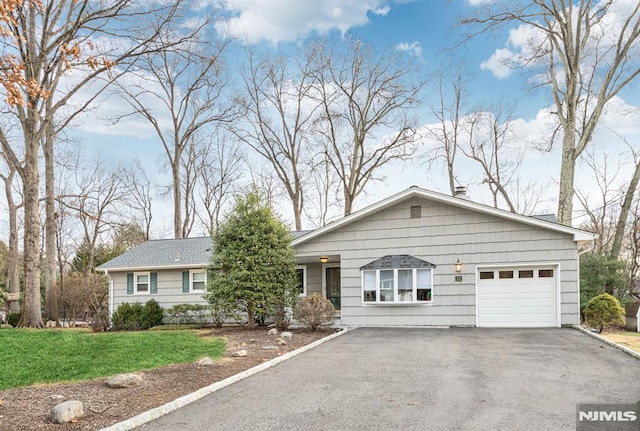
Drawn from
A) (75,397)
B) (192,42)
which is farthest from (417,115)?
(75,397)

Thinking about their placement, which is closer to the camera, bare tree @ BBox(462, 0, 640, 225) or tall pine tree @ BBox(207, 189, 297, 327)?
tall pine tree @ BBox(207, 189, 297, 327)

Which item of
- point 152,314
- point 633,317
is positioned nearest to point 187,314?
point 152,314

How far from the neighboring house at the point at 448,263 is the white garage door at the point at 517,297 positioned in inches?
1.0

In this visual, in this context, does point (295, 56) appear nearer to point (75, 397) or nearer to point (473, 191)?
point (473, 191)

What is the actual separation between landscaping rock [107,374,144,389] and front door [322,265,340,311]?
435 inches

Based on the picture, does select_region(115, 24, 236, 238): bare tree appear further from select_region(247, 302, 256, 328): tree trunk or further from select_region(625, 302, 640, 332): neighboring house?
select_region(625, 302, 640, 332): neighboring house

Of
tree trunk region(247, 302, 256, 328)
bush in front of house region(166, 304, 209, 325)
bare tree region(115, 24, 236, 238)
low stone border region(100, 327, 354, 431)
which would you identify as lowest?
bush in front of house region(166, 304, 209, 325)

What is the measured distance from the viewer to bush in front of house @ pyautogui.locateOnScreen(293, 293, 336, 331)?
13.8m

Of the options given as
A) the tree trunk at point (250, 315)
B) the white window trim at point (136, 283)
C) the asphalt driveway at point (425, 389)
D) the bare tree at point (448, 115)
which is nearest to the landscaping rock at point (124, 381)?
the asphalt driveway at point (425, 389)

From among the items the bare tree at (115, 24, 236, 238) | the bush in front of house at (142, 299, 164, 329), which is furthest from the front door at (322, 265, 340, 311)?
the bare tree at (115, 24, 236, 238)

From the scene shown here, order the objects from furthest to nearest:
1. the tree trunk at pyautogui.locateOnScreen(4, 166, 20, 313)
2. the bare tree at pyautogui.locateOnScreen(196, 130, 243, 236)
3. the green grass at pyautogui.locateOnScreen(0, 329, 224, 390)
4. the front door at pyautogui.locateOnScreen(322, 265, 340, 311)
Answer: the bare tree at pyautogui.locateOnScreen(196, 130, 243, 236)
the tree trunk at pyautogui.locateOnScreen(4, 166, 20, 313)
the front door at pyautogui.locateOnScreen(322, 265, 340, 311)
the green grass at pyautogui.locateOnScreen(0, 329, 224, 390)

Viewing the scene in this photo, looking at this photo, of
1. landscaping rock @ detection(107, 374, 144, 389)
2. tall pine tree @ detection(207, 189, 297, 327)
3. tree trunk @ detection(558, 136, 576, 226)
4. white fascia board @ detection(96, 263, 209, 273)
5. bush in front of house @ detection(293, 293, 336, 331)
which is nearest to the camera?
landscaping rock @ detection(107, 374, 144, 389)

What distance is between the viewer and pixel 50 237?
2209cm

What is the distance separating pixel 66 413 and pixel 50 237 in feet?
62.7
